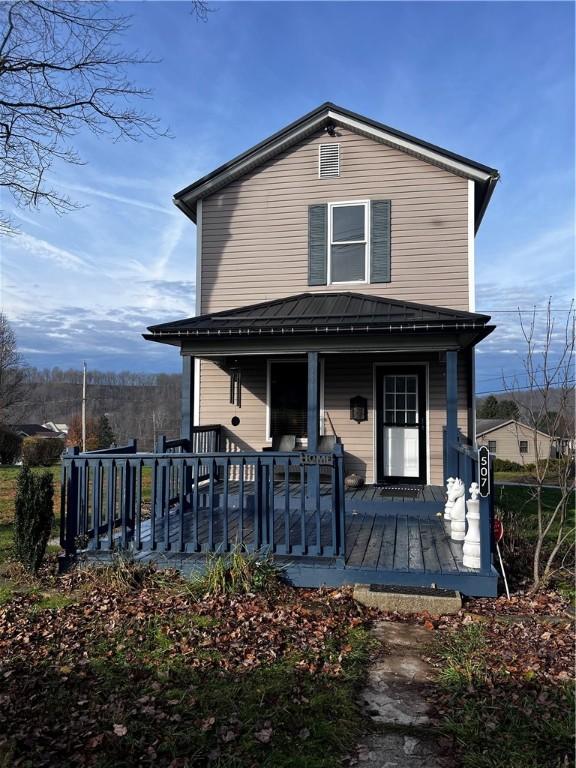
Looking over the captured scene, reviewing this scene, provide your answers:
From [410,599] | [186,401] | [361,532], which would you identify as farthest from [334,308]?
[410,599]

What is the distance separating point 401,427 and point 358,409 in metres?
0.82

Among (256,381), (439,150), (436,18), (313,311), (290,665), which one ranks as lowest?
(290,665)

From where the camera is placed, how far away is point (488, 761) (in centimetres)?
234

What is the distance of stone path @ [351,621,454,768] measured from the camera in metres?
2.44

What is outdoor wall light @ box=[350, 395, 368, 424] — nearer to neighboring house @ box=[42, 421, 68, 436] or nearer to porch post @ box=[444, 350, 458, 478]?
porch post @ box=[444, 350, 458, 478]

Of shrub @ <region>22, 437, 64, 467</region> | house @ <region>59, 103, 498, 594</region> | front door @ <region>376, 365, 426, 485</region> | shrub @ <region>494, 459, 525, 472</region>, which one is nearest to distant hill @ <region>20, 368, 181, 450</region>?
shrub @ <region>22, 437, 64, 467</region>

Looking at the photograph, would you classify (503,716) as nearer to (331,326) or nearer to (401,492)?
(331,326)

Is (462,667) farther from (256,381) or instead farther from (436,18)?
(436,18)

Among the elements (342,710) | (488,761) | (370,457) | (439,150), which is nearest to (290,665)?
(342,710)

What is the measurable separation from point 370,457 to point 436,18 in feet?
23.0

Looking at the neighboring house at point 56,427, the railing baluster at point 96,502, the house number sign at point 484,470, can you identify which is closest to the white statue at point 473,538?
the house number sign at point 484,470

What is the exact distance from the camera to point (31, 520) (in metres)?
5.02

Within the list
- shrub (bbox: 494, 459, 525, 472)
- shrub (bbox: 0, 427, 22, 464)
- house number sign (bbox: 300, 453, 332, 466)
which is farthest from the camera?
shrub (bbox: 494, 459, 525, 472)

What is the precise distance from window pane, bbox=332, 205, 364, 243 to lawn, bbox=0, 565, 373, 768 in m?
6.36
